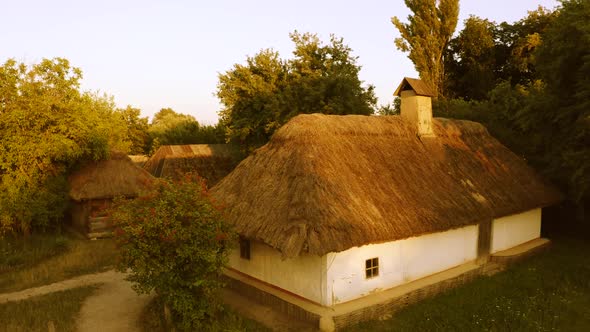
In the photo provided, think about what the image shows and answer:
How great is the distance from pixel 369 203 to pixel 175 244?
540 centimetres

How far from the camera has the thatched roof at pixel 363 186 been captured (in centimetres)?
1055

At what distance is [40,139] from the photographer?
19.4 m

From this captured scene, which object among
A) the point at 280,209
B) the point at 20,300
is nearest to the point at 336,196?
the point at 280,209

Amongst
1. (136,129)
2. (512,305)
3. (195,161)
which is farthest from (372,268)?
(136,129)

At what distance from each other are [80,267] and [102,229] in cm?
547

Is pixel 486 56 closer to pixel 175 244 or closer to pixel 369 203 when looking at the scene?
pixel 369 203

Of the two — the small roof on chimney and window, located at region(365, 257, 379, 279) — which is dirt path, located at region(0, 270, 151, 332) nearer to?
window, located at region(365, 257, 379, 279)

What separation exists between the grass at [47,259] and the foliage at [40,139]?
A: 1238 mm

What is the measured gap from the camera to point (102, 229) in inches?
830

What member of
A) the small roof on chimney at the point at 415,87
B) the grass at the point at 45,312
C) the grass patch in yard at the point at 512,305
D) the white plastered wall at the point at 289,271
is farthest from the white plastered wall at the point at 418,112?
the grass at the point at 45,312

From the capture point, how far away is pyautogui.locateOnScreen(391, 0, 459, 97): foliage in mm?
30219

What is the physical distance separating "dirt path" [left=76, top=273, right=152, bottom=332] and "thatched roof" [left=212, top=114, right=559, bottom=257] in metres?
3.75

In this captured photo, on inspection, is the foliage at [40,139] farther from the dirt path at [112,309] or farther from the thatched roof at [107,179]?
the dirt path at [112,309]

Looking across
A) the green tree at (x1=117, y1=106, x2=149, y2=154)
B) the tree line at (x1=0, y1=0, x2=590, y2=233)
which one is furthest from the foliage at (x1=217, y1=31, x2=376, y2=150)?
the green tree at (x1=117, y1=106, x2=149, y2=154)
